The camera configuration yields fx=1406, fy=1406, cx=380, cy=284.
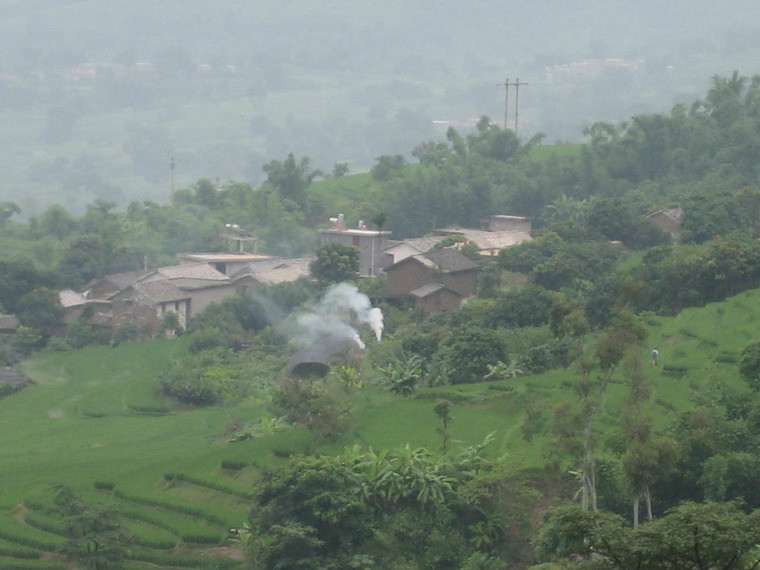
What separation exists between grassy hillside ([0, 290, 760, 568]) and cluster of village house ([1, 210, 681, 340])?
6.64m

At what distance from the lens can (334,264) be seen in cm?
3494

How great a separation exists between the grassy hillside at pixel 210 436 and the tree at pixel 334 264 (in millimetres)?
7631

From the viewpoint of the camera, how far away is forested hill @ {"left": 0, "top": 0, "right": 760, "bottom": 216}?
94562 millimetres

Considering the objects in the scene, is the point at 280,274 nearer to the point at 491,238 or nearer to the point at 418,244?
the point at 418,244

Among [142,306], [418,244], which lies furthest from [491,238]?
[142,306]

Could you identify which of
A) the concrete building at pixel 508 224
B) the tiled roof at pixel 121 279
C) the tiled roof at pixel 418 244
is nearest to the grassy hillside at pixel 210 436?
the tiled roof at pixel 121 279

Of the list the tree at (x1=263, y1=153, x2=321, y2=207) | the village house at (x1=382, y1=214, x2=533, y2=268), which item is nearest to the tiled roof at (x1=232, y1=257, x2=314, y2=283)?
the village house at (x1=382, y1=214, x2=533, y2=268)

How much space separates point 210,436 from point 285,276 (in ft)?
45.0

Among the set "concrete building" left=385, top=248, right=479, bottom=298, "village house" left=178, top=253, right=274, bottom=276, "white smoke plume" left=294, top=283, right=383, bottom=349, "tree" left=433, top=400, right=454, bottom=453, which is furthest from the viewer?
"village house" left=178, top=253, right=274, bottom=276

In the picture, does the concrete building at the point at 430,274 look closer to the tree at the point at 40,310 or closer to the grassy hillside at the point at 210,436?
the grassy hillside at the point at 210,436

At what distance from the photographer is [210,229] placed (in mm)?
45562

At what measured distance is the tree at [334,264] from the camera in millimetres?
34938

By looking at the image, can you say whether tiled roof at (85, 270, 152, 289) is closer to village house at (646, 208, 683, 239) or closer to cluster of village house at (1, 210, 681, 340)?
cluster of village house at (1, 210, 681, 340)

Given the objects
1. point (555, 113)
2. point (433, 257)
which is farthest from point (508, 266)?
point (555, 113)
